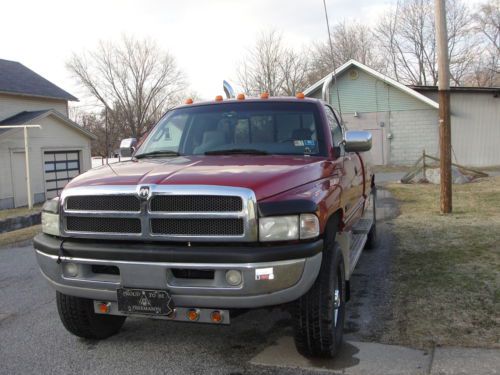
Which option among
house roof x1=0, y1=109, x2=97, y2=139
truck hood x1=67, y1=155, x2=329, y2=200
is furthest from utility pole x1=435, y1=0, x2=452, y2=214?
house roof x1=0, y1=109, x2=97, y2=139

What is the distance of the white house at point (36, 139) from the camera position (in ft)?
74.1

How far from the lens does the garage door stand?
25094 mm

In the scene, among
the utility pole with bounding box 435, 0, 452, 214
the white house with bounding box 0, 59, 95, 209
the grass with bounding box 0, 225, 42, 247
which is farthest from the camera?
the white house with bounding box 0, 59, 95, 209

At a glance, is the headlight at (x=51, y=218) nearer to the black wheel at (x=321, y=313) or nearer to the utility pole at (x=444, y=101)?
the black wheel at (x=321, y=313)

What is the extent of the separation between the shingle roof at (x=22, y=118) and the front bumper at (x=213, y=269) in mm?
21799

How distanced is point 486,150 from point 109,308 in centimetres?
2523

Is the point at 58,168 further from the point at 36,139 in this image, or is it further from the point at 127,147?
the point at 127,147

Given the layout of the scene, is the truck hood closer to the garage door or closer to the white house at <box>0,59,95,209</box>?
the white house at <box>0,59,95,209</box>

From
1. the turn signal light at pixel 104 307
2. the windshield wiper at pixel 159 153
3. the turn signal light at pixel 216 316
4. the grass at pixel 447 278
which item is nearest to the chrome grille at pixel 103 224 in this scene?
the turn signal light at pixel 104 307

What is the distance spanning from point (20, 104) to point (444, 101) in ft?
69.5

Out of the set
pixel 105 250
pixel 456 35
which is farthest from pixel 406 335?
pixel 456 35

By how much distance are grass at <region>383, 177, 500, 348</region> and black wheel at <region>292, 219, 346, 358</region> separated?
0.80 meters

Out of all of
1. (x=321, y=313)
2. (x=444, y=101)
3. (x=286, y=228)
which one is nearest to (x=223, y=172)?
(x=286, y=228)

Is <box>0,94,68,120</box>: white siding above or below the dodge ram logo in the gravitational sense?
above
